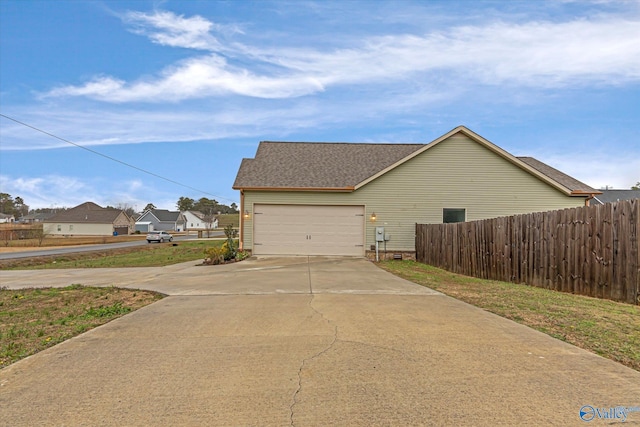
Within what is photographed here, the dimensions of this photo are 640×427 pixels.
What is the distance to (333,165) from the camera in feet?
66.9

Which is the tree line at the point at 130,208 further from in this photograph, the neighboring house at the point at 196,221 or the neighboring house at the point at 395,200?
the neighboring house at the point at 395,200

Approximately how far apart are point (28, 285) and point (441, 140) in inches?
634

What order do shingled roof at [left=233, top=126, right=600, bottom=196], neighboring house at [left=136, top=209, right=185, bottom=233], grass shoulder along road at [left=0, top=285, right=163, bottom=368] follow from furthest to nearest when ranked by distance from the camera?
neighboring house at [left=136, top=209, right=185, bottom=233], shingled roof at [left=233, top=126, right=600, bottom=196], grass shoulder along road at [left=0, top=285, right=163, bottom=368]

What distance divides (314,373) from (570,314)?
186 inches

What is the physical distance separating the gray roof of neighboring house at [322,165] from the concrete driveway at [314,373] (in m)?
11.6

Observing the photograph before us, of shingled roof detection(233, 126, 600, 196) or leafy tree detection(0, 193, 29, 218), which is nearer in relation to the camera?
shingled roof detection(233, 126, 600, 196)

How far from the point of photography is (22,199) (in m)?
117

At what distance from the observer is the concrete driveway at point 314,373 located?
3234 millimetres

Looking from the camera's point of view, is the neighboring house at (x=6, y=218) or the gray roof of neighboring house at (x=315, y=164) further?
the neighboring house at (x=6, y=218)

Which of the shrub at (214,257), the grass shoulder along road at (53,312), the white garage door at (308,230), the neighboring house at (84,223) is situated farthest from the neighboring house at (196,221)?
the grass shoulder along road at (53,312)

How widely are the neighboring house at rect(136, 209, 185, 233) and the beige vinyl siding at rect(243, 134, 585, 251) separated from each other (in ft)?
263

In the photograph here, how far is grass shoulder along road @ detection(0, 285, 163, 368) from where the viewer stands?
543 cm

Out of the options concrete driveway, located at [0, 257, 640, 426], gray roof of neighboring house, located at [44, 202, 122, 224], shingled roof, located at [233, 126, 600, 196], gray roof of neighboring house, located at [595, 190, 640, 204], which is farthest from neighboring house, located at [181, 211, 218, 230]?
concrete driveway, located at [0, 257, 640, 426]

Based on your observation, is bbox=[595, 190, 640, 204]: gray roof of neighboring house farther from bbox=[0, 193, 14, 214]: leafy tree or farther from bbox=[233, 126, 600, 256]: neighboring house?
bbox=[0, 193, 14, 214]: leafy tree
